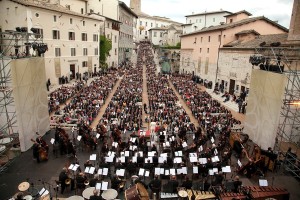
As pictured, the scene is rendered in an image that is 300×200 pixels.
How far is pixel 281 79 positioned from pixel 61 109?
18537 millimetres

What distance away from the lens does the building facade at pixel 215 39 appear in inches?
1380

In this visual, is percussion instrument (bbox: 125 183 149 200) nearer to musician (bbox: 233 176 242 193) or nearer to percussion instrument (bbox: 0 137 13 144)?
musician (bbox: 233 176 242 193)

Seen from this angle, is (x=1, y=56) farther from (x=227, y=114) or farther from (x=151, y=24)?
(x=151, y=24)

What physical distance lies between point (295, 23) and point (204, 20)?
2077 inches

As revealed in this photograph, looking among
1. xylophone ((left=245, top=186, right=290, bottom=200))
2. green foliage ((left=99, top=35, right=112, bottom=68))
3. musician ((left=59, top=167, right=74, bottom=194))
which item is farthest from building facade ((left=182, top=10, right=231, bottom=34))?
musician ((left=59, top=167, right=74, bottom=194))

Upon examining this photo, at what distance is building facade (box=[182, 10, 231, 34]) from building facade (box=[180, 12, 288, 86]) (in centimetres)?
2131

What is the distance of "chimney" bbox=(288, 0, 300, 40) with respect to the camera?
65.0ft

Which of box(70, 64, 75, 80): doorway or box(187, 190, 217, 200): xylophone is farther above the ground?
box(70, 64, 75, 80): doorway

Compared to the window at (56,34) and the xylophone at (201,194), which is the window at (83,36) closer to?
the window at (56,34)

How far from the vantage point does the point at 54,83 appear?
34.5 m

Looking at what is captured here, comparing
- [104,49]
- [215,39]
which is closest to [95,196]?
[215,39]

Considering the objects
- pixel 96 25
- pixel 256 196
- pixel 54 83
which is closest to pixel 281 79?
pixel 256 196

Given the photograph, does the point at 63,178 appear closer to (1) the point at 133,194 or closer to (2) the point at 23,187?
(2) the point at 23,187

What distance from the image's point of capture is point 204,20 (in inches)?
2761
